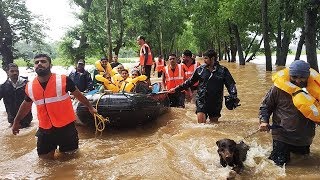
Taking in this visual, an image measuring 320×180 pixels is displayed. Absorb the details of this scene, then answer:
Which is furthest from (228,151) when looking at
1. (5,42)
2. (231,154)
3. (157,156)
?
(5,42)

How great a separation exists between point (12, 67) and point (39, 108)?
3212 millimetres

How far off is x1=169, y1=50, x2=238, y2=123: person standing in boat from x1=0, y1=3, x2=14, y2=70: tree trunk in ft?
45.2

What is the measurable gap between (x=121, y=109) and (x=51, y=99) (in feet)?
6.89

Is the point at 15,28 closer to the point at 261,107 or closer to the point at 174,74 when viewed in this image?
the point at 174,74

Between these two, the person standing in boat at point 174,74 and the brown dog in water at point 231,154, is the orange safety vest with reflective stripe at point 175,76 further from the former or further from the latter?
the brown dog in water at point 231,154

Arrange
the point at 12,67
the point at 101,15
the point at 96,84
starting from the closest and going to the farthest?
the point at 12,67
the point at 96,84
the point at 101,15

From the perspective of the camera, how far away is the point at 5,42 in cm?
1855

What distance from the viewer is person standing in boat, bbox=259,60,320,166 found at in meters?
4.57

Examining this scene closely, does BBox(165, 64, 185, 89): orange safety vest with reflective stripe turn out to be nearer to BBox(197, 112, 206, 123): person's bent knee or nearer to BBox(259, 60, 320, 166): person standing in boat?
BBox(197, 112, 206, 123): person's bent knee

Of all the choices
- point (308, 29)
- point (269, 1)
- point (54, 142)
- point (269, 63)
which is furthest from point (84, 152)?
point (269, 1)

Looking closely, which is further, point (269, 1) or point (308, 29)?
point (269, 1)

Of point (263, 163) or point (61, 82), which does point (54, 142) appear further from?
point (263, 163)

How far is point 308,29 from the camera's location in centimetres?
1473

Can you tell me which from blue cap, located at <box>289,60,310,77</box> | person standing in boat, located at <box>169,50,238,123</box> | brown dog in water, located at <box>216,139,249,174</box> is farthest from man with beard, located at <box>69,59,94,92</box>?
blue cap, located at <box>289,60,310,77</box>
